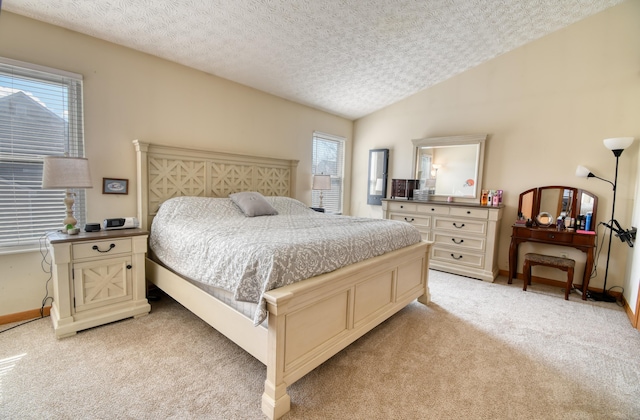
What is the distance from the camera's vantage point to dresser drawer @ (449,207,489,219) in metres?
3.80

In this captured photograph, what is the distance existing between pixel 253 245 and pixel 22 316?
2281 millimetres

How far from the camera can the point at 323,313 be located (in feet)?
5.96

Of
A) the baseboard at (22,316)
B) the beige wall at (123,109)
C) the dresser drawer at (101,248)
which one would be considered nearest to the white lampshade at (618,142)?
the beige wall at (123,109)

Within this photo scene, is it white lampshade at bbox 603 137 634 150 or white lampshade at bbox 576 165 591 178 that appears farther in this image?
white lampshade at bbox 576 165 591 178

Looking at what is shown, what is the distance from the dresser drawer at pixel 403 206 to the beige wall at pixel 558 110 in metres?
1.05

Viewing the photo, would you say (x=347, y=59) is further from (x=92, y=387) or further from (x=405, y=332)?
(x=92, y=387)

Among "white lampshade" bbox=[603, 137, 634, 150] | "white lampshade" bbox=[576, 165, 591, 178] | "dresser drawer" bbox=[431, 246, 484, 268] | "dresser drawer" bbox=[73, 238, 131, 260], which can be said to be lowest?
"dresser drawer" bbox=[431, 246, 484, 268]

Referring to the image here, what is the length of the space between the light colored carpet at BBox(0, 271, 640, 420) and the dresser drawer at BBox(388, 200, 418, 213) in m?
1.94

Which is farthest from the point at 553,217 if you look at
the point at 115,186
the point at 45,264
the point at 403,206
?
the point at 45,264

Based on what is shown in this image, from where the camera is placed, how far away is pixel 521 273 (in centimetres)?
399

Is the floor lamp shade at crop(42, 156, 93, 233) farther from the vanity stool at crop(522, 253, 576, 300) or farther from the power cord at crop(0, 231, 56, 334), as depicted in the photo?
the vanity stool at crop(522, 253, 576, 300)

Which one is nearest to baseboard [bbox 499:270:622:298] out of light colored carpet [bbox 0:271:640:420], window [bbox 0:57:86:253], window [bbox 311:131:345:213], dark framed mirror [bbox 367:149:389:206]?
light colored carpet [bbox 0:271:640:420]

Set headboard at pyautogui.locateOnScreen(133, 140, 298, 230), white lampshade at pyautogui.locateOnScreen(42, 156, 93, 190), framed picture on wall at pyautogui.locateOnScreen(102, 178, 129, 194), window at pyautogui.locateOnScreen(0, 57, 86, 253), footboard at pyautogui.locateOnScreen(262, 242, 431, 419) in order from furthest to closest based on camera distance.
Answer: headboard at pyautogui.locateOnScreen(133, 140, 298, 230), framed picture on wall at pyautogui.locateOnScreen(102, 178, 129, 194), window at pyautogui.locateOnScreen(0, 57, 86, 253), white lampshade at pyautogui.locateOnScreen(42, 156, 93, 190), footboard at pyautogui.locateOnScreen(262, 242, 431, 419)

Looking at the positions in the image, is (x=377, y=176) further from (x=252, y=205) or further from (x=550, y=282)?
(x=550, y=282)
